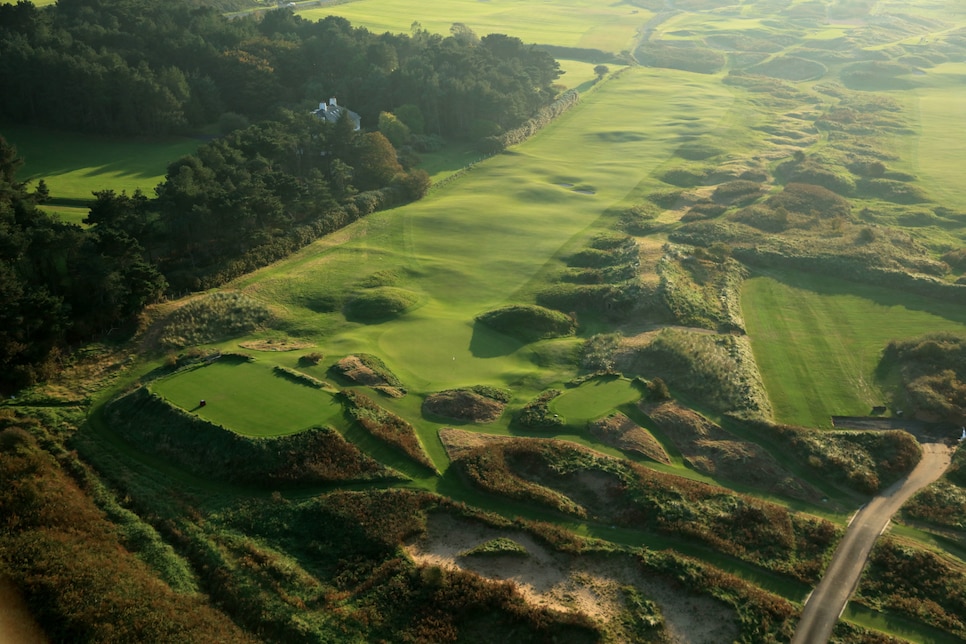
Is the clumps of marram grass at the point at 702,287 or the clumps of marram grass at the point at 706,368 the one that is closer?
the clumps of marram grass at the point at 706,368

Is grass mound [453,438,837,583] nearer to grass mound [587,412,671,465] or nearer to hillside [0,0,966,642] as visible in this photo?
hillside [0,0,966,642]

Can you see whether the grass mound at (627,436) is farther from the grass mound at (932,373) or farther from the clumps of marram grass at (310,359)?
the clumps of marram grass at (310,359)

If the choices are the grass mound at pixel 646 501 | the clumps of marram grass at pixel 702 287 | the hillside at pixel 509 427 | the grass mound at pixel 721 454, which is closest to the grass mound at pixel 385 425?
the hillside at pixel 509 427

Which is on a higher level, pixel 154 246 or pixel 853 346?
pixel 154 246

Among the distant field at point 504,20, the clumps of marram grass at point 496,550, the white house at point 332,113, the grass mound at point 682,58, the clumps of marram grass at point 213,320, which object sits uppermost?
the distant field at point 504,20

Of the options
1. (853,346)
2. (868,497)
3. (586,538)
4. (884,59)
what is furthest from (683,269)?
(884,59)

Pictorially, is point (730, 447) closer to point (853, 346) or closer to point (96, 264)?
point (853, 346)

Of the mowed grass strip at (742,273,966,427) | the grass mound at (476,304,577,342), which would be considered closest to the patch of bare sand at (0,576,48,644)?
the grass mound at (476,304,577,342)
